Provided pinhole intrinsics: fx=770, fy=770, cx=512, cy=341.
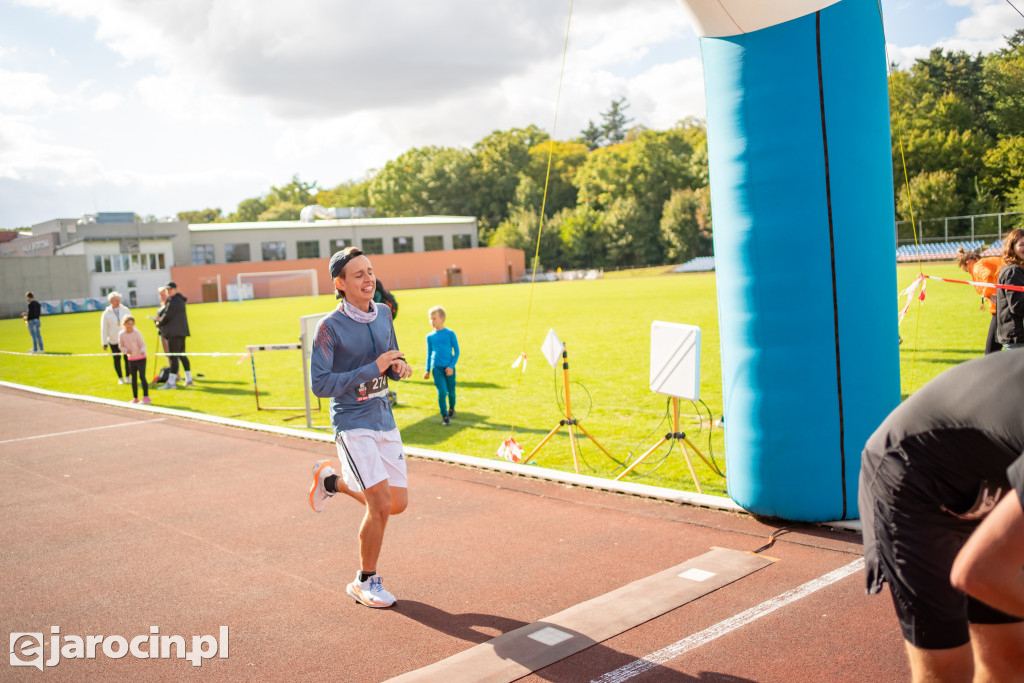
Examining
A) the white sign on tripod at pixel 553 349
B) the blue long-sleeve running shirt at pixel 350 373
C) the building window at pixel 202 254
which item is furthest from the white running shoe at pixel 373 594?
the building window at pixel 202 254

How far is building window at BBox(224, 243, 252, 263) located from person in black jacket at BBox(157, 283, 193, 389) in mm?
62881

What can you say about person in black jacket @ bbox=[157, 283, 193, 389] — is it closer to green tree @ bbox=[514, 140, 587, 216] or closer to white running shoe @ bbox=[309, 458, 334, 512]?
white running shoe @ bbox=[309, 458, 334, 512]

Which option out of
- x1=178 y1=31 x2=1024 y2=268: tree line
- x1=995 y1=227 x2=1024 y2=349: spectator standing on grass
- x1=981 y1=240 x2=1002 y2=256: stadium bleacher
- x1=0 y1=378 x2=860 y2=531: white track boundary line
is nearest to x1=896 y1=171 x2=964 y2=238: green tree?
x1=178 y1=31 x2=1024 y2=268: tree line

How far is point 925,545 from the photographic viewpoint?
7.41 feet

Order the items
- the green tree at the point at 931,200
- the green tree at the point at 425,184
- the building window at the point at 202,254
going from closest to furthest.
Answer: the green tree at the point at 931,200
the building window at the point at 202,254
the green tree at the point at 425,184

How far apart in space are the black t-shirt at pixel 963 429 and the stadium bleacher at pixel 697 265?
224ft

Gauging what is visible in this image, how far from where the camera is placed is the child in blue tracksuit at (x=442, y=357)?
10.6 metres

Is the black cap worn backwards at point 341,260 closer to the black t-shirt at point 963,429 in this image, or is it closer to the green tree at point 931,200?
the black t-shirt at point 963,429

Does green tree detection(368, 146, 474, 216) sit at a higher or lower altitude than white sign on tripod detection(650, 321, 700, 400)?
higher

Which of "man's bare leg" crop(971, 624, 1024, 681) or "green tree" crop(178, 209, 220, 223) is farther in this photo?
"green tree" crop(178, 209, 220, 223)

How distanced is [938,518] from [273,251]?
261 feet

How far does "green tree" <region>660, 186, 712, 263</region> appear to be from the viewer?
7438cm

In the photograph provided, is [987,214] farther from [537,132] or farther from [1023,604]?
[537,132]

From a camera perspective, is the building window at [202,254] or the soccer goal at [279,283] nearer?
the soccer goal at [279,283]
